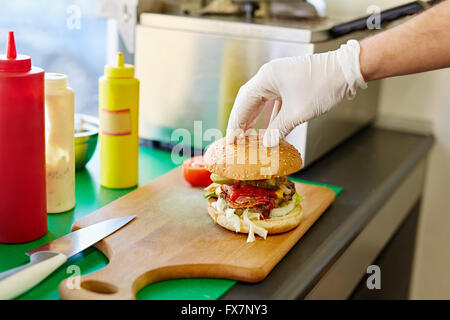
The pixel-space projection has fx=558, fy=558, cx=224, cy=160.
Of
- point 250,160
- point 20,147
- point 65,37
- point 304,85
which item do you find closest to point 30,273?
point 20,147

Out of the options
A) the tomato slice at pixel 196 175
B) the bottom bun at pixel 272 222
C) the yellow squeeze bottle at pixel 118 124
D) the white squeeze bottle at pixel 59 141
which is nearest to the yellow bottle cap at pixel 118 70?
the yellow squeeze bottle at pixel 118 124

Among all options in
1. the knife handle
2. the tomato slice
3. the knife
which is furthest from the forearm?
the knife handle

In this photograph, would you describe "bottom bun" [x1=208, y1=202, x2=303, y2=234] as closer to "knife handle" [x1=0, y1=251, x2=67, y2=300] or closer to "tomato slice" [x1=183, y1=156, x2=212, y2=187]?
"tomato slice" [x1=183, y1=156, x2=212, y2=187]

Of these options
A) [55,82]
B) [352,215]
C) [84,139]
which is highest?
[55,82]

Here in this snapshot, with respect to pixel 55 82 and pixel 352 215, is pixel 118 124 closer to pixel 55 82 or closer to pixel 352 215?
pixel 55 82

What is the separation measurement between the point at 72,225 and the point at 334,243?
20.7 inches

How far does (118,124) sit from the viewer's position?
50.4 inches

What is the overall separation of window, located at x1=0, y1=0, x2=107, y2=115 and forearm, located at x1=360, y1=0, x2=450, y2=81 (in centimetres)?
95

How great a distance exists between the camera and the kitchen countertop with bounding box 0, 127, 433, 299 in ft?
3.14

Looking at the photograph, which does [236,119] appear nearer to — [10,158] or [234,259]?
[234,259]

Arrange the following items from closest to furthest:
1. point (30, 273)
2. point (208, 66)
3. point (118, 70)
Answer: point (30, 273), point (118, 70), point (208, 66)

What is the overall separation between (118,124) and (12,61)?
37 centimetres

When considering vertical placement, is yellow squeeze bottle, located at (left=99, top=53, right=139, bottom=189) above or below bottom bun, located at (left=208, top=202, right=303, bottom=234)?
above
